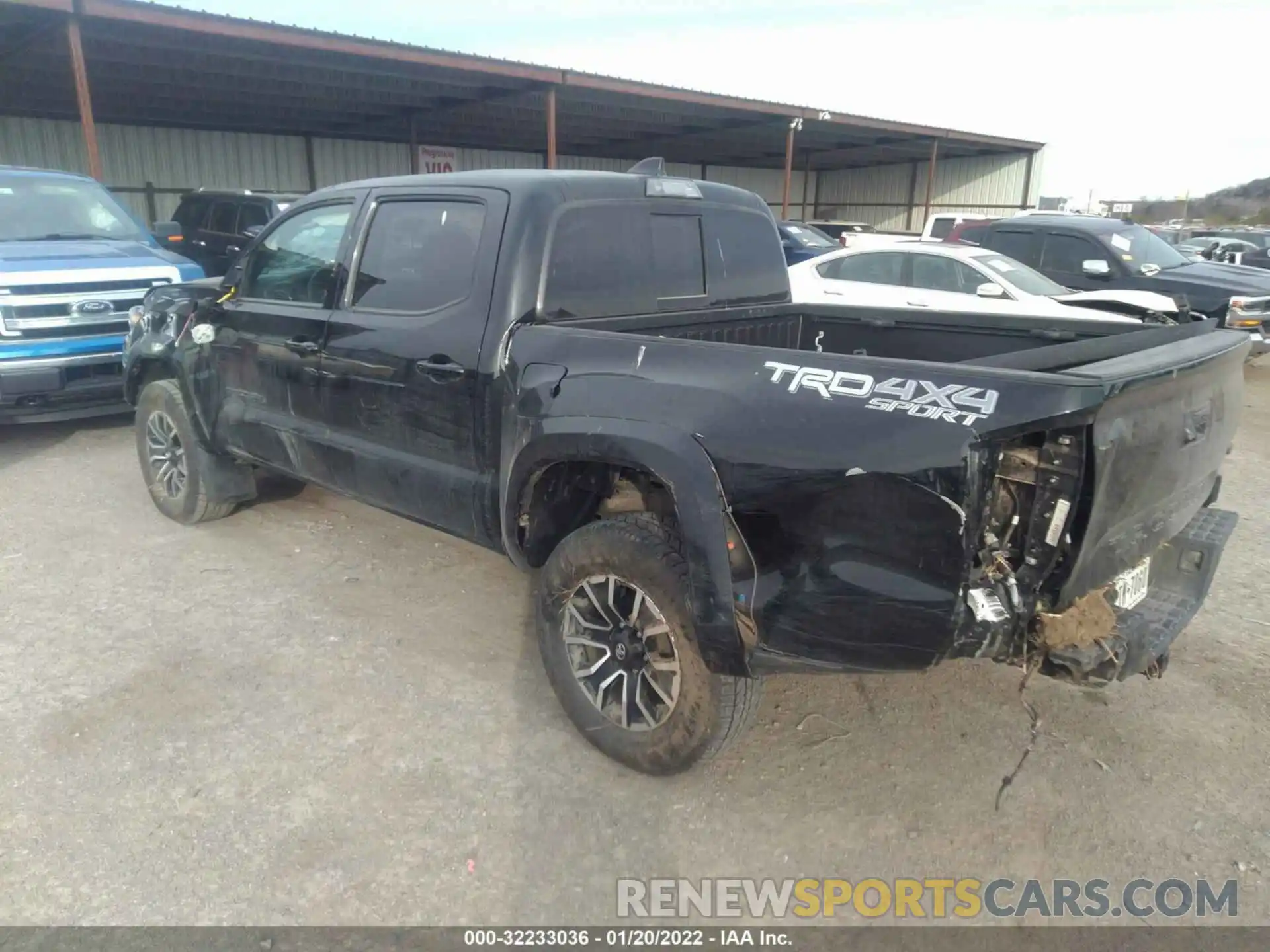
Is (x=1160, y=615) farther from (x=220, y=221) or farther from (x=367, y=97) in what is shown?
(x=367, y=97)

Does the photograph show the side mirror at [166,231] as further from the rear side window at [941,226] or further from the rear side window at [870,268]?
the rear side window at [941,226]

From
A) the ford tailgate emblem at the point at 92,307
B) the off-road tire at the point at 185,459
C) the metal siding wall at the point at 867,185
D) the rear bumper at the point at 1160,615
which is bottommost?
the off-road tire at the point at 185,459

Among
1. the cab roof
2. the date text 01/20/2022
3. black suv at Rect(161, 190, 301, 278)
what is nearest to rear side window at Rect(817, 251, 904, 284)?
the cab roof

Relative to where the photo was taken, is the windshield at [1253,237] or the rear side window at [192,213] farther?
the windshield at [1253,237]

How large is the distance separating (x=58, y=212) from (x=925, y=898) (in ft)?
28.8

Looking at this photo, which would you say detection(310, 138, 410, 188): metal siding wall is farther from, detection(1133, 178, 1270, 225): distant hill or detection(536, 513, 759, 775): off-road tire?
detection(1133, 178, 1270, 225): distant hill

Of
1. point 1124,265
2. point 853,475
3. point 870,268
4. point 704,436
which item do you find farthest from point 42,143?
point 853,475

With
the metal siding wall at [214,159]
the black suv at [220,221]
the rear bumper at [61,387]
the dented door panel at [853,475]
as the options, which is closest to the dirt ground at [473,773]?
the dented door panel at [853,475]

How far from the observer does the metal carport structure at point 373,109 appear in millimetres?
12695

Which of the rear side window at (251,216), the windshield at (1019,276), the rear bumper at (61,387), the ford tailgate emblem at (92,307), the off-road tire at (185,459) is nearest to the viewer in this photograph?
the off-road tire at (185,459)

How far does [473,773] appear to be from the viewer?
123 inches

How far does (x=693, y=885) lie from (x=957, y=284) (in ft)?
24.6

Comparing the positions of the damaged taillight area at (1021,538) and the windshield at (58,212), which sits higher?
the windshield at (58,212)

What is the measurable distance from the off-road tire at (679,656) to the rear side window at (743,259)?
1.43 metres
